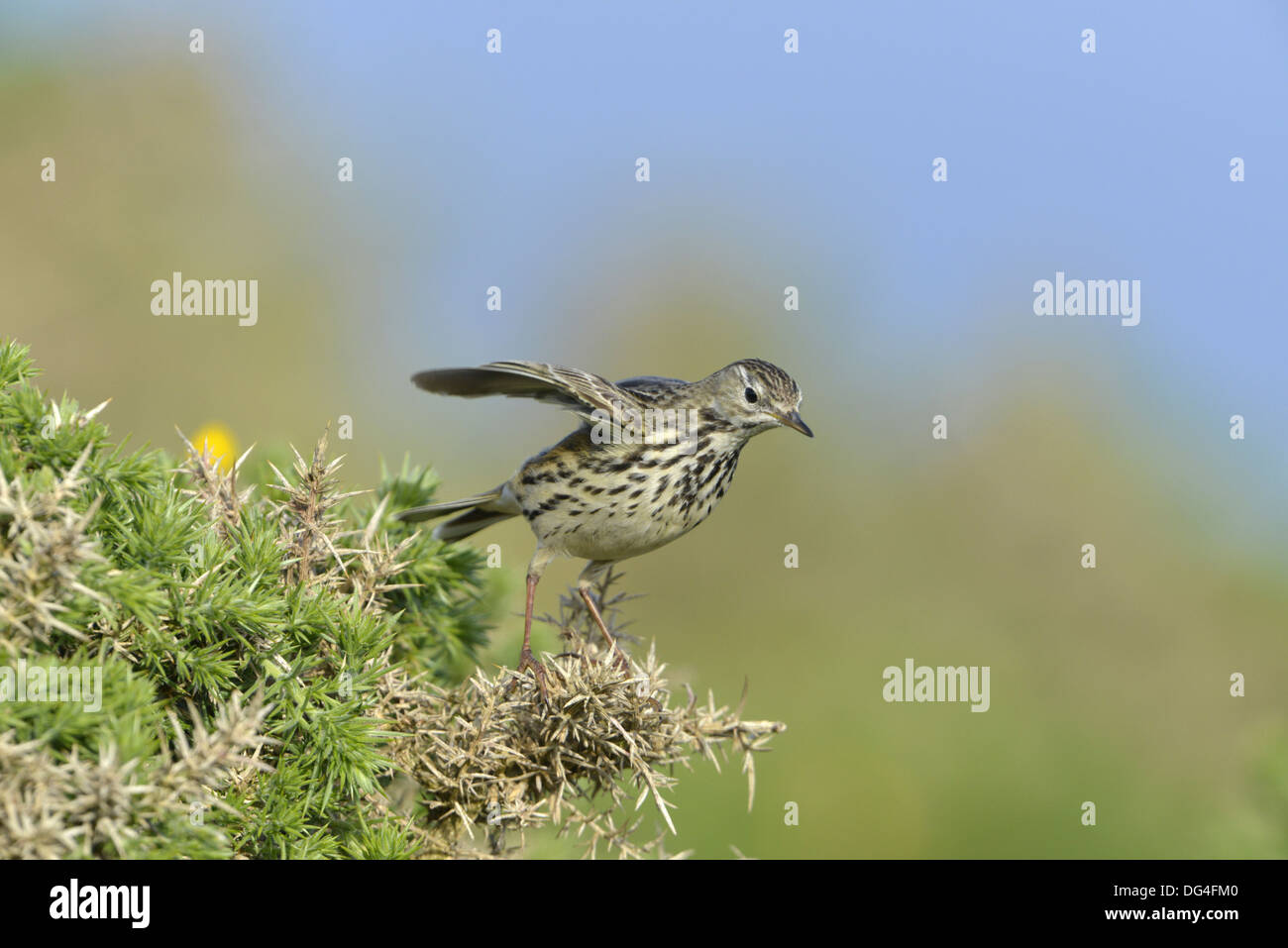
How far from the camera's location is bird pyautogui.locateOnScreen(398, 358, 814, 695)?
4.65 metres

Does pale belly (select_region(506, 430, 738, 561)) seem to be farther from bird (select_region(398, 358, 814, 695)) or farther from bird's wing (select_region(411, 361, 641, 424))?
bird's wing (select_region(411, 361, 641, 424))

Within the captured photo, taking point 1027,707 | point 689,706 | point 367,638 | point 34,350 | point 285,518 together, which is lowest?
point 1027,707

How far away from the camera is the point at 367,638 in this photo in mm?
2863

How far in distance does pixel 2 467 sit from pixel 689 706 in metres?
1.92

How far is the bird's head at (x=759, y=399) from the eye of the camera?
16.7 ft

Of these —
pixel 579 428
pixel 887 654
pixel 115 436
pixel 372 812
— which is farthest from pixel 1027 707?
pixel 115 436

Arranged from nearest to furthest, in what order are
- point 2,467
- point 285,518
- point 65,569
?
point 65,569, point 2,467, point 285,518

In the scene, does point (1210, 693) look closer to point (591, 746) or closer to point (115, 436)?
point (591, 746)

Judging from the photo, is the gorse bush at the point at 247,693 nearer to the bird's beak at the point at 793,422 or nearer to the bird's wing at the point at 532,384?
the bird's wing at the point at 532,384

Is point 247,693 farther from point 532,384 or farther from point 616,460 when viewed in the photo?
point 616,460

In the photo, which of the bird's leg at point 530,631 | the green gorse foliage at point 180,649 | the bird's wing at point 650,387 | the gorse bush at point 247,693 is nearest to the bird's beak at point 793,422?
the bird's wing at point 650,387

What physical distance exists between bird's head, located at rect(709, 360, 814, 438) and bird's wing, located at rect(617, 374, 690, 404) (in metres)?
0.28

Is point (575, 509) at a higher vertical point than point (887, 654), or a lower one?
higher

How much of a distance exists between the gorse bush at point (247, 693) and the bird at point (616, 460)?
38.7 inches
